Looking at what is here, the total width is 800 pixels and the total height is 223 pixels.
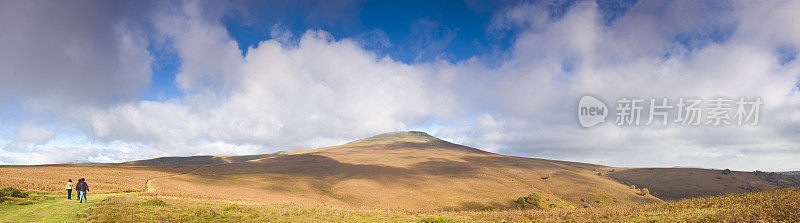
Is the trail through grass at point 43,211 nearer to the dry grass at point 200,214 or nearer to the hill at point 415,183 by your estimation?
the dry grass at point 200,214

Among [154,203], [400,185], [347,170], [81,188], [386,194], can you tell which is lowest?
[386,194]

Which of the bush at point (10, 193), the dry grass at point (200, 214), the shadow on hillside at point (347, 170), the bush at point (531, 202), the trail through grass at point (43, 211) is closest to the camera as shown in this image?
the trail through grass at point (43, 211)

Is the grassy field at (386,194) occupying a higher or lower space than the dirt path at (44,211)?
lower

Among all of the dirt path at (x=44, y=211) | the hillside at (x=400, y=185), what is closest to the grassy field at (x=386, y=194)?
the dirt path at (x=44, y=211)

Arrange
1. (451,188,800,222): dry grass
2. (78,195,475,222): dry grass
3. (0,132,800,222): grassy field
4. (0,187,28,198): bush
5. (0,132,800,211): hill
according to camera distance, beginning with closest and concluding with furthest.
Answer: (451,188,800,222): dry grass < (0,132,800,222): grassy field < (78,195,475,222): dry grass < (0,187,28,198): bush < (0,132,800,211): hill

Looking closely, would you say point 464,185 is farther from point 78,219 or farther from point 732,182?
point 732,182

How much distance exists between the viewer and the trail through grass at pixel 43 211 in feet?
56.2

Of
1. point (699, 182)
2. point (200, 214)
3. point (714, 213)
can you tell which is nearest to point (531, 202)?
point (714, 213)

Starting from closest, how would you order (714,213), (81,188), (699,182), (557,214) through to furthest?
(714,213) < (557,214) < (81,188) < (699,182)

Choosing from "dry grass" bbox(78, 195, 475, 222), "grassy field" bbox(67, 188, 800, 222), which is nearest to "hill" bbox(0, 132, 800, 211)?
"dry grass" bbox(78, 195, 475, 222)

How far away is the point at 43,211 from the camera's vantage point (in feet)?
61.3

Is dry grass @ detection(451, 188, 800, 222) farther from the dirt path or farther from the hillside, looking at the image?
the hillside

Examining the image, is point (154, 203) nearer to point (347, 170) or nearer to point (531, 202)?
point (531, 202)

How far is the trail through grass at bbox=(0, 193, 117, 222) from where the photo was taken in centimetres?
1712
